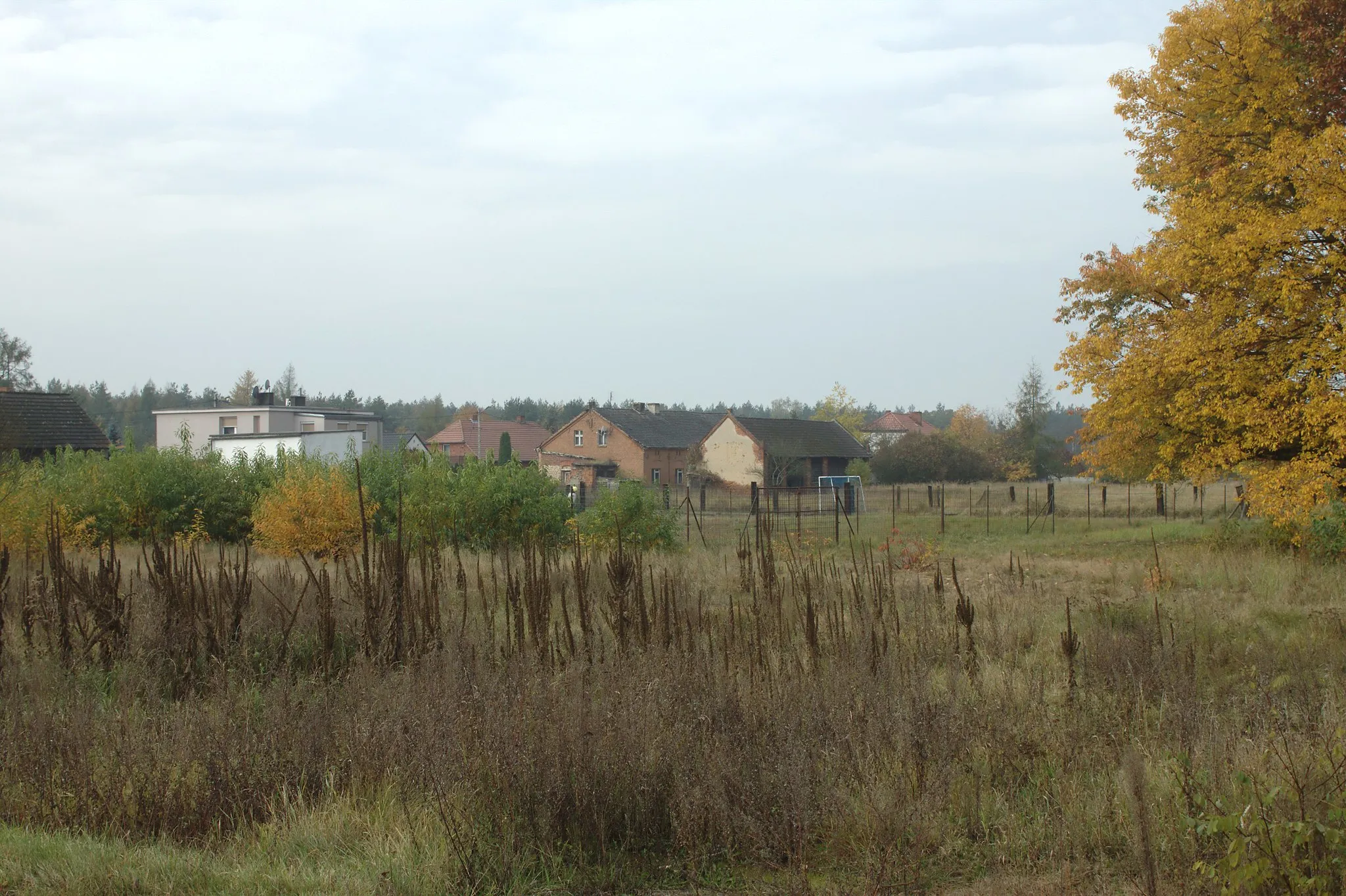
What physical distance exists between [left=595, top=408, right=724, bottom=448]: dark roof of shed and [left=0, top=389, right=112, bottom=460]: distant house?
1193 inches

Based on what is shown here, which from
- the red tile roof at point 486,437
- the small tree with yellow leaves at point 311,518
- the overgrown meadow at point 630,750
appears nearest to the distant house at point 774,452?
the red tile roof at point 486,437

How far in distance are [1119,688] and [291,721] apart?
5.19 meters

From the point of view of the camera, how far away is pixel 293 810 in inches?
181

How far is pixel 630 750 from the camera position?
15.9 ft

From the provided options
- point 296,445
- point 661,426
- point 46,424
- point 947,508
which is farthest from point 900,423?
point 46,424

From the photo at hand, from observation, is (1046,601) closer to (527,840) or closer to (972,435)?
(527,840)

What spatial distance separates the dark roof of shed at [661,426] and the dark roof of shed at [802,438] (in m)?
2.96

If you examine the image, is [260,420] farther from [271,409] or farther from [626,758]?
[626,758]

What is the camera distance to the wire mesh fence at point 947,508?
90.8 ft

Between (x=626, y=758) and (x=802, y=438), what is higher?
(x=802, y=438)

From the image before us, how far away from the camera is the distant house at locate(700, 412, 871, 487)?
57.7 m

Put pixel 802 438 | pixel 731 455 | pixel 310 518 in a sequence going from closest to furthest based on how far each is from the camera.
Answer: pixel 310 518 → pixel 731 455 → pixel 802 438

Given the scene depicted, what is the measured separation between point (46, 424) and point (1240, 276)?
38.5 metres

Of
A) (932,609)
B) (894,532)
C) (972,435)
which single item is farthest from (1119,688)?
(972,435)
